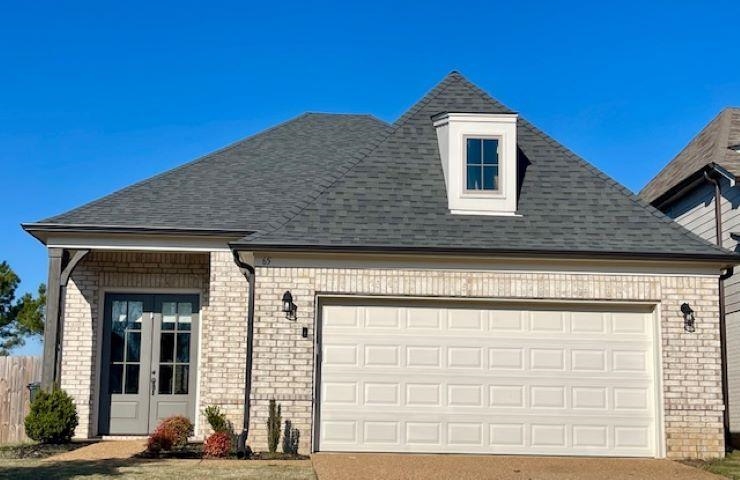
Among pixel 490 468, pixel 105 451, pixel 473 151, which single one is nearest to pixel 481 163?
pixel 473 151

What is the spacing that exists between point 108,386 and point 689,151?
553 inches

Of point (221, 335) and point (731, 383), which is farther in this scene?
point (731, 383)

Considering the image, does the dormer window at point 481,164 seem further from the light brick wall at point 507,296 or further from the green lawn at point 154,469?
the green lawn at point 154,469

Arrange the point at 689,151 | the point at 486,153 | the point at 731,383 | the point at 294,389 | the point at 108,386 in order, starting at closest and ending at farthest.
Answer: the point at 294,389, the point at 486,153, the point at 108,386, the point at 731,383, the point at 689,151

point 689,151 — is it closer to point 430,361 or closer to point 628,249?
point 628,249

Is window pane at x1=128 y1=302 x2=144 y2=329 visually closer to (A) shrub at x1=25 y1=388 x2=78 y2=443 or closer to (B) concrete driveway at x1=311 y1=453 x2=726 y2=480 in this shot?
(A) shrub at x1=25 y1=388 x2=78 y2=443

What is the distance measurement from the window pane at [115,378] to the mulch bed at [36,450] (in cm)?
137

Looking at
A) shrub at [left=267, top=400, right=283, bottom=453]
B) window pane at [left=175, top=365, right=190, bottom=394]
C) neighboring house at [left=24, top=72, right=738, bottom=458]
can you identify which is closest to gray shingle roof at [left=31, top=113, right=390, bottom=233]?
neighboring house at [left=24, top=72, right=738, bottom=458]

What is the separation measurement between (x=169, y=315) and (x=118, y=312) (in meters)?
0.91

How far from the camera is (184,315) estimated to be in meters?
15.7

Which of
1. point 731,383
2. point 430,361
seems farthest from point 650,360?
point 731,383

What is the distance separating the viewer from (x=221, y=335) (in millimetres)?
14727

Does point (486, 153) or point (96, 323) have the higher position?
point (486, 153)

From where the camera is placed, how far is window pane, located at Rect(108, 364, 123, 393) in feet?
50.5
